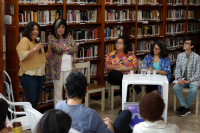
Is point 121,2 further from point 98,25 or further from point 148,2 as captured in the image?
point 148,2

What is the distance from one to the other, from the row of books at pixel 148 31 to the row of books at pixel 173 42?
19.3 inches

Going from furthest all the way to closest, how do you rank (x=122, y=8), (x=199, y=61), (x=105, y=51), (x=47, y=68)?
(x=122, y=8), (x=105, y=51), (x=199, y=61), (x=47, y=68)

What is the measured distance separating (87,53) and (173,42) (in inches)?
115

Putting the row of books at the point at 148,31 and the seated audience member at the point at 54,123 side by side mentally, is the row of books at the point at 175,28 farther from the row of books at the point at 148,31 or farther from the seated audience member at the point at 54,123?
the seated audience member at the point at 54,123

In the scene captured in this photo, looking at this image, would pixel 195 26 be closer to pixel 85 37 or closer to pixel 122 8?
pixel 122 8

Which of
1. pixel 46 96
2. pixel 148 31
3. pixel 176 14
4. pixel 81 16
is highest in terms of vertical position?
pixel 176 14

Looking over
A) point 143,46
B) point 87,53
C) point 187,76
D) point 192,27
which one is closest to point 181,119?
point 187,76

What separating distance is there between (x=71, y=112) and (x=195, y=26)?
660 cm

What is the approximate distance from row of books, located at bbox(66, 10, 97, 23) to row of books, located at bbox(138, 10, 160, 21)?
4.29 feet

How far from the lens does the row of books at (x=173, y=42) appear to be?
23.7ft

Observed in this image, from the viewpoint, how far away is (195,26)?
26.1 feet

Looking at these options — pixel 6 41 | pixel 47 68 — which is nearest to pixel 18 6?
pixel 6 41

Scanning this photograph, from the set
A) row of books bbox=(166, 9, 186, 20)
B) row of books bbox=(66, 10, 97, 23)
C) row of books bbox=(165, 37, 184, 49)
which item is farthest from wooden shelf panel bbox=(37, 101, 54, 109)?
row of books bbox=(166, 9, 186, 20)

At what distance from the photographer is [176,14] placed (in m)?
7.32
